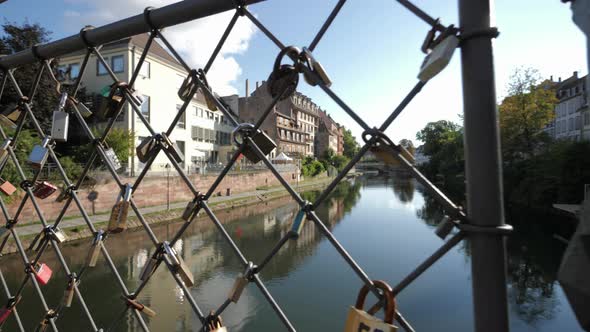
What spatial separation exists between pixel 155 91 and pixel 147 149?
55.5 ft

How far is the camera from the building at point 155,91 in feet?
47.1

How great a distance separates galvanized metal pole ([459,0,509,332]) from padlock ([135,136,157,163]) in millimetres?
778

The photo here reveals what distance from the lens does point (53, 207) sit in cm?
1065

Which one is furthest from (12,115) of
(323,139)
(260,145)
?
(323,139)

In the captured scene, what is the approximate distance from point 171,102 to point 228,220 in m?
6.80

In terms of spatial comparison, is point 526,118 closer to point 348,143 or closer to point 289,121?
point 289,121

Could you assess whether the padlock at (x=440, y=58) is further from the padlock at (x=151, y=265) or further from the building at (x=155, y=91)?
the building at (x=155, y=91)

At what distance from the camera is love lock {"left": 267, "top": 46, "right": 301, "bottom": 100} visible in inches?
27.7

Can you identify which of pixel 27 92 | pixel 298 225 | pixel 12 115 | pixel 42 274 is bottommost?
pixel 42 274

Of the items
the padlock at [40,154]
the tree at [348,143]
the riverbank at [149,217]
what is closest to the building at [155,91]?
the riverbank at [149,217]

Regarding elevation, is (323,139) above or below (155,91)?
above

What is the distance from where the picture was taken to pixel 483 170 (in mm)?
491

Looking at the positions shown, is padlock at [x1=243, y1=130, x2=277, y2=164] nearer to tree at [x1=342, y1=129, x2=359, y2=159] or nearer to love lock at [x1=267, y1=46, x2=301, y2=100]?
love lock at [x1=267, y1=46, x2=301, y2=100]

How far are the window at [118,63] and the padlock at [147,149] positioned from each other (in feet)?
52.3
